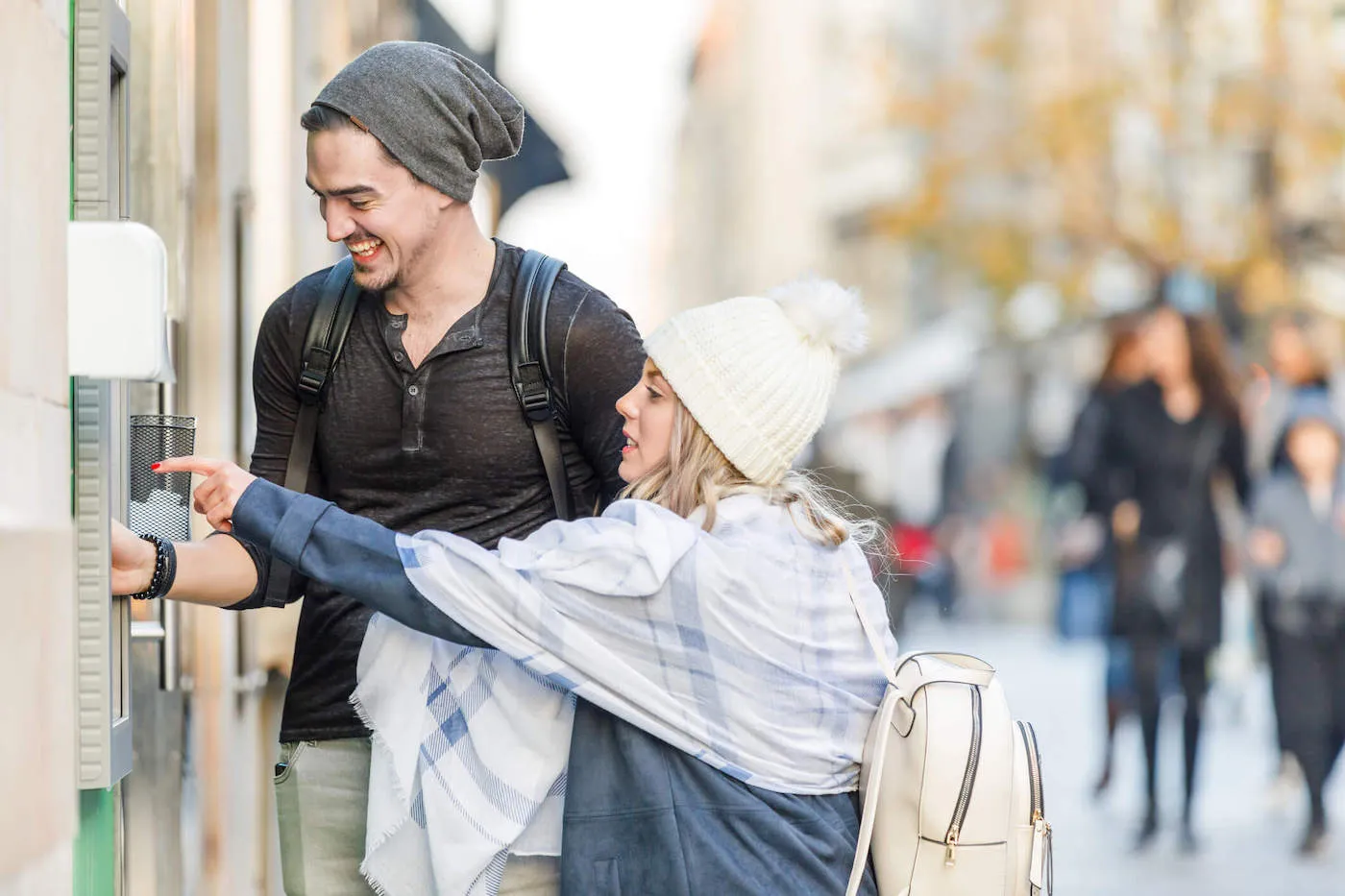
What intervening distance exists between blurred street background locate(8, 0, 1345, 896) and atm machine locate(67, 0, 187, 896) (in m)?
0.01

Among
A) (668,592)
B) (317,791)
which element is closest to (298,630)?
(317,791)

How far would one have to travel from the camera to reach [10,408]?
233 centimetres

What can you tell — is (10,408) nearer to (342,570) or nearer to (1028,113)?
(342,570)

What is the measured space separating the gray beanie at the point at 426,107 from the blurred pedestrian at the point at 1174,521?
228 inches

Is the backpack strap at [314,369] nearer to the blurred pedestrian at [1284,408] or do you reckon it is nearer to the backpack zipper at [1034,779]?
the backpack zipper at [1034,779]

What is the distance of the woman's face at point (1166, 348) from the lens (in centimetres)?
874

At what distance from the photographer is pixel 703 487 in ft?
9.29

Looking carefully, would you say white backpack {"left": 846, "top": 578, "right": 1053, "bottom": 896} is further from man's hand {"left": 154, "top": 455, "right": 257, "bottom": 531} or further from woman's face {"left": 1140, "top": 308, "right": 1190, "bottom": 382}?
woman's face {"left": 1140, "top": 308, "right": 1190, "bottom": 382}

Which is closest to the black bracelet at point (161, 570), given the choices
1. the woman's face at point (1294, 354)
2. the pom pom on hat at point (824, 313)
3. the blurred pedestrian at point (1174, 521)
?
the pom pom on hat at point (824, 313)

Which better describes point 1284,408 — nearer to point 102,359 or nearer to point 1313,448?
point 1313,448

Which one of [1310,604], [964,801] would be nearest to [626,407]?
[964,801]

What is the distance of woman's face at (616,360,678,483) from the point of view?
114 inches

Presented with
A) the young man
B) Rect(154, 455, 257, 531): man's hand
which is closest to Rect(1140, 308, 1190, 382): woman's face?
the young man

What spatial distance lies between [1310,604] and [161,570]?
6657mm
